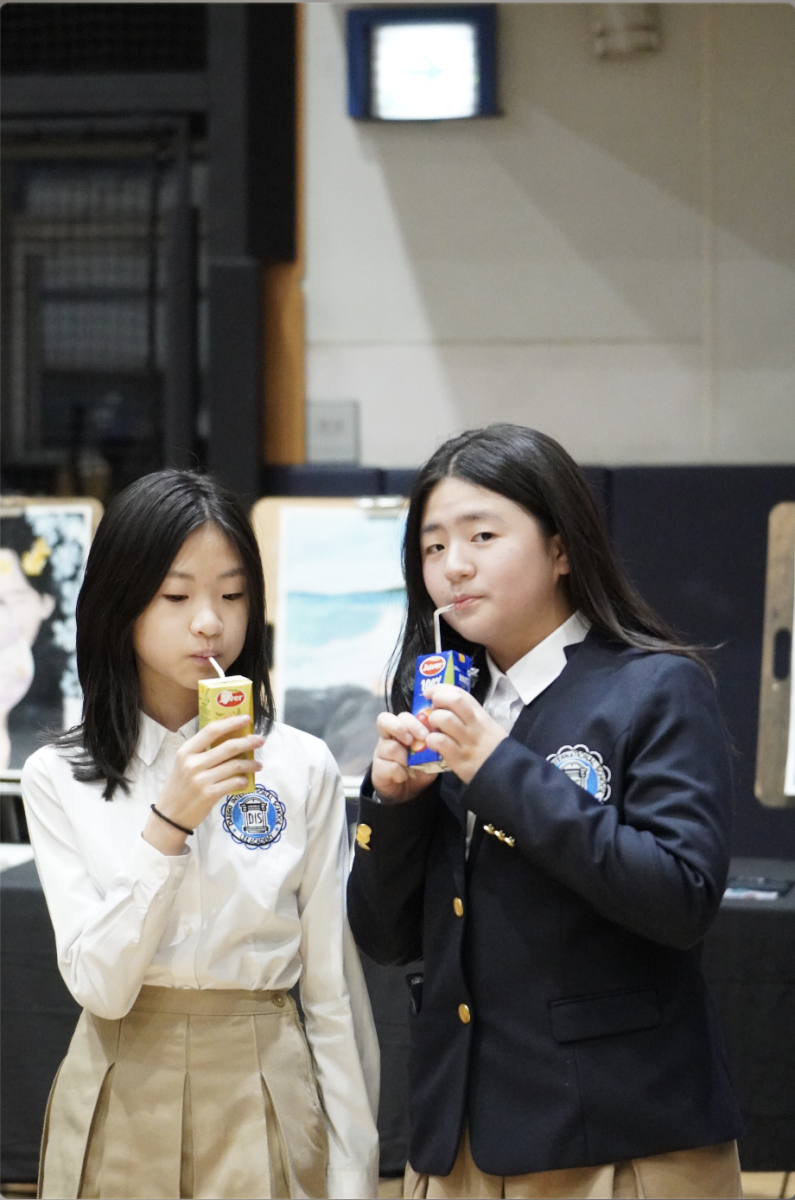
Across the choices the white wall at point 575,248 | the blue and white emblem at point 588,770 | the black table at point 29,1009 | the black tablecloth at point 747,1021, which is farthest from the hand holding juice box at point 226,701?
the white wall at point 575,248

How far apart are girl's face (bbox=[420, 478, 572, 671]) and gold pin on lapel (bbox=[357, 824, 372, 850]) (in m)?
0.26

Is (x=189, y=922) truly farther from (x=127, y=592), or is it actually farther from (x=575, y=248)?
(x=575, y=248)

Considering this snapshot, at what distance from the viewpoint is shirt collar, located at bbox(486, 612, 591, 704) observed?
160 centimetres

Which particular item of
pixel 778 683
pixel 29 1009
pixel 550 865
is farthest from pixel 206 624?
pixel 778 683

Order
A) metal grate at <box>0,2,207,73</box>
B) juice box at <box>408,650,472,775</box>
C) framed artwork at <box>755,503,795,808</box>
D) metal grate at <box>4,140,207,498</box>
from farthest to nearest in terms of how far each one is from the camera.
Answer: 1. metal grate at <box>4,140,207,498</box>
2. metal grate at <box>0,2,207,73</box>
3. framed artwork at <box>755,503,795,808</box>
4. juice box at <box>408,650,472,775</box>

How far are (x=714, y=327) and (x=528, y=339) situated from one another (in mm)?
588

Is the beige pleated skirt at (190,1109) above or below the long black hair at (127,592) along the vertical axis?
below

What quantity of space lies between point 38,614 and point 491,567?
7.97 feet

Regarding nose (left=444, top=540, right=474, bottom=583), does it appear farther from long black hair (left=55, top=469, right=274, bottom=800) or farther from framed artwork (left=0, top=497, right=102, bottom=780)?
framed artwork (left=0, top=497, right=102, bottom=780)

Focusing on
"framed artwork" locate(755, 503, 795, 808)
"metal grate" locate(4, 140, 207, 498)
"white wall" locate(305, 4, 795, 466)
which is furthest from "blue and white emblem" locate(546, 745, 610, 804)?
"metal grate" locate(4, 140, 207, 498)

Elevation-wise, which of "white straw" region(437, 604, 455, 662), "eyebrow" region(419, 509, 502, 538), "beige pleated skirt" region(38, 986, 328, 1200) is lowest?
"beige pleated skirt" region(38, 986, 328, 1200)

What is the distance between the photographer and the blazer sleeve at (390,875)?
1.57 meters

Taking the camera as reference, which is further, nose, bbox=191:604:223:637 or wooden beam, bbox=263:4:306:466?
wooden beam, bbox=263:4:306:466

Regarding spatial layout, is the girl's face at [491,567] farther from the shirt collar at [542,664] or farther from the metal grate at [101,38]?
the metal grate at [101,38]
